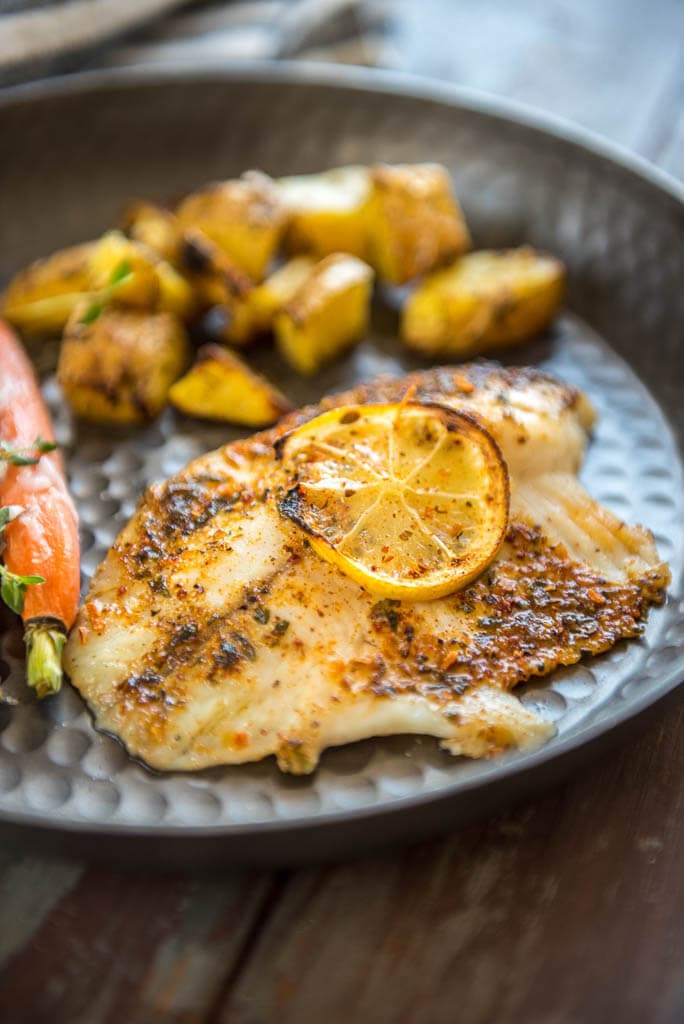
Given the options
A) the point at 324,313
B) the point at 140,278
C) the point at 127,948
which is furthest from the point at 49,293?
the point at 127,948

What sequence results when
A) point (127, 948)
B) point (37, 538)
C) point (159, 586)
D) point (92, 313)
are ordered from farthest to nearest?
point (92, 313) → point (37, 538) → point (159, 586) → point (127, 948)

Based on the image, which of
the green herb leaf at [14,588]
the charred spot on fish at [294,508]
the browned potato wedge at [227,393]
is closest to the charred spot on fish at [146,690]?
the green herb leaf at [14,588]

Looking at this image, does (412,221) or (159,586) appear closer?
(159,586)

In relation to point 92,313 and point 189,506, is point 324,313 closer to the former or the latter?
point 92,313

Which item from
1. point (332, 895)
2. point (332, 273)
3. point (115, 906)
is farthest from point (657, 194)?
point (115, 906)

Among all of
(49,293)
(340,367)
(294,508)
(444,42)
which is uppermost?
(444,42)

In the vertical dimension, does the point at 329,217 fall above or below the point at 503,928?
above

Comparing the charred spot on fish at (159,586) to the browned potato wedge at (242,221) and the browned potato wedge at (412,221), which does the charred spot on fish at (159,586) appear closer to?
the browned potato wedge at (242,221)
